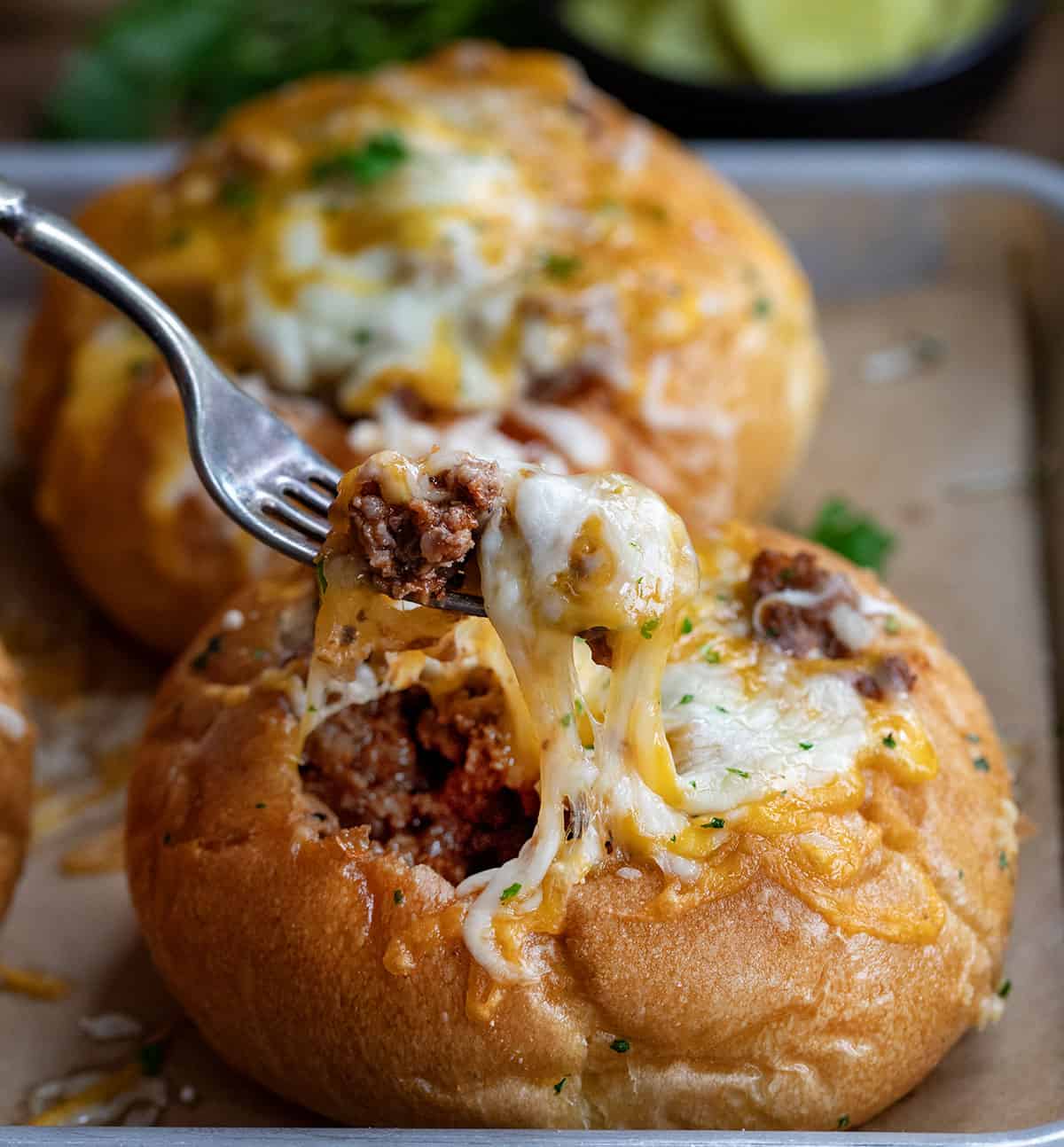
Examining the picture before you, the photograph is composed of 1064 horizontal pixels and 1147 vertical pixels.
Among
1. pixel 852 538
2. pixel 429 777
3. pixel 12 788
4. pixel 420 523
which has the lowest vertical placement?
pixel 12 788

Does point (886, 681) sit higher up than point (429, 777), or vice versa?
point (886, 681)

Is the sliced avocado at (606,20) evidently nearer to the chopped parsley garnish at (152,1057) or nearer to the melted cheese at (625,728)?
the melted cheese at (625,728)

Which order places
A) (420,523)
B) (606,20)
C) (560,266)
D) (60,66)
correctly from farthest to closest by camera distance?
(60,66) < (606,20) < (560,266) < (420,523)

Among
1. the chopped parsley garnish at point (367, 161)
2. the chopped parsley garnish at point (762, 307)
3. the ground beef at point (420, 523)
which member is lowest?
the chopped parsley garnish at point (762, 307)

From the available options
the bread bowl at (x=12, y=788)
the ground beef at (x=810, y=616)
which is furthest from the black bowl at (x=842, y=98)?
the bread bowl at (x=12, y=788)

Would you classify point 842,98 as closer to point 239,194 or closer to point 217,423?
point 239,194

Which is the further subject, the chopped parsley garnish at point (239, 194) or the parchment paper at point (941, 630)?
the chopped parsley garnish at point (239, 194)

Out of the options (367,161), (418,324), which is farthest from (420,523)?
(367,161)

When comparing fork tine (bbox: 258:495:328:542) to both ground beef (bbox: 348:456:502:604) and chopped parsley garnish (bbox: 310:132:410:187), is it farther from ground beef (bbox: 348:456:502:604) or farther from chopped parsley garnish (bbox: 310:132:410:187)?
chopped parsley garnish (bbox: 310:132:410:187)

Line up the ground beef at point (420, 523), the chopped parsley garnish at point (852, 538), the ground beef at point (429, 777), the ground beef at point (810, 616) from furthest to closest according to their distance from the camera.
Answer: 1. the chopped parsley garnish at point (852, 538)
2. the ground beef at point (810, 616)
3. the ground beef at point (429, 777)
4. the ground beef at point (420, 523)
